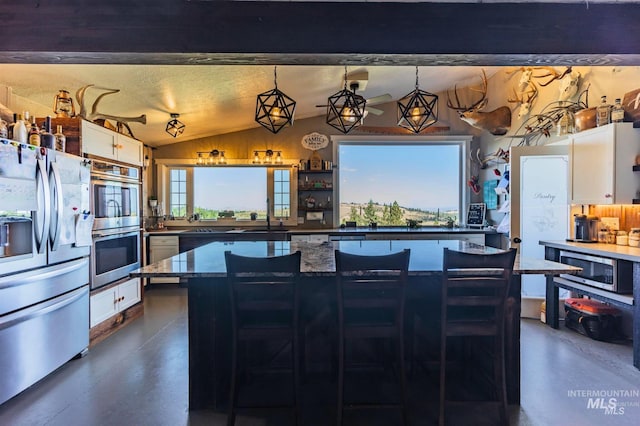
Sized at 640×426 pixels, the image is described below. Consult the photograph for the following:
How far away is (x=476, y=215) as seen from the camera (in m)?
5.64

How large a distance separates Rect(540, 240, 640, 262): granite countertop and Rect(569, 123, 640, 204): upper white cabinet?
43 cm

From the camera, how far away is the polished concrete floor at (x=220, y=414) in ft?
6.81

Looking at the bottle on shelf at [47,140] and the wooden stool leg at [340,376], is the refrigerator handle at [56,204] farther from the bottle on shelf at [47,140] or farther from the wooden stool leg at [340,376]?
the wooden stool leg at [340,376]

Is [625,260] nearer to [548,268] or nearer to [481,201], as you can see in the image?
[548,268]

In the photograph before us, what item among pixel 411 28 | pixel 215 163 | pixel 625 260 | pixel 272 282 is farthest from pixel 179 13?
pixel 625 260

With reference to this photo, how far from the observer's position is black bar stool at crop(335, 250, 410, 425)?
1.84m

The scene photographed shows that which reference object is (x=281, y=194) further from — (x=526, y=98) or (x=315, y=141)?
(x=526, y=98)

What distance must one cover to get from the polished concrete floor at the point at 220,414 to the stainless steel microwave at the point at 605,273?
1.92ft

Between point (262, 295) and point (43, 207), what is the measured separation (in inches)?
72.4

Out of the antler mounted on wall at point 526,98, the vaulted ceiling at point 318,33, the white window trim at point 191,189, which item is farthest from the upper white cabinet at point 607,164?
the white window trim at point 191,189

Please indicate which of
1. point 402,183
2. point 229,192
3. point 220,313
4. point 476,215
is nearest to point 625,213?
point 476,215

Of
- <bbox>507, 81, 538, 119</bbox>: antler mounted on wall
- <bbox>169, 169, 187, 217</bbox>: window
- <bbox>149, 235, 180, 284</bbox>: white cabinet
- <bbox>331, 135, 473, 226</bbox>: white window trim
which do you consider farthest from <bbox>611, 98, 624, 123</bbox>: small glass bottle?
<bbox>169, 169, 187, 217</bbox>: window

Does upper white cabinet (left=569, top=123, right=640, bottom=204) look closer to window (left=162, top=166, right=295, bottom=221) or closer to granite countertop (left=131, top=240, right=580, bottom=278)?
granite countertop (left=131, top=240, right=580, bottom=278)

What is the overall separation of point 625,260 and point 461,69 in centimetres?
321
